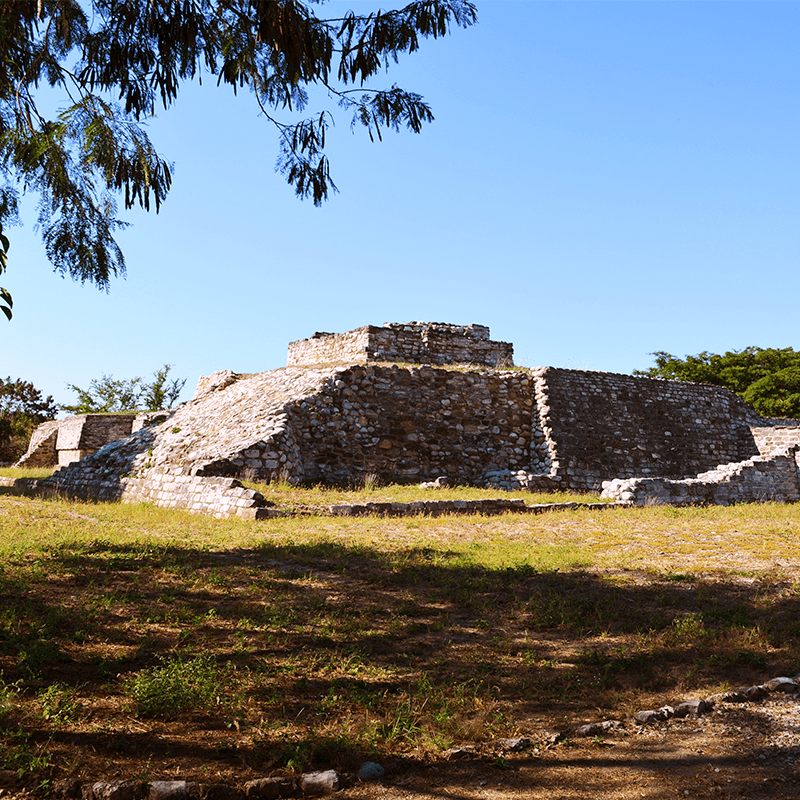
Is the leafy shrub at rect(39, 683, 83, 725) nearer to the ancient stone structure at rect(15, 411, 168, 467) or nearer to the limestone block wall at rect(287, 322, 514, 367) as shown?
the limestone block wall at rect(287, 322, 514, 367)

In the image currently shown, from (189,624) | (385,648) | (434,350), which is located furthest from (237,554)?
(434,350)

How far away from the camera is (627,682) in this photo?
4.05 meters

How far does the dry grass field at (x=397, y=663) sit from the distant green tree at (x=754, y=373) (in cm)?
3294

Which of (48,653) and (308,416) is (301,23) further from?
(308,416)

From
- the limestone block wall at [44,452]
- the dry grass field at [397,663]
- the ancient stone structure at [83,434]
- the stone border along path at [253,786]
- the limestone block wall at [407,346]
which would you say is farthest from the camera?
the limestone block wall at [44,452]

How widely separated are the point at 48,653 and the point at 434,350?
681 inches

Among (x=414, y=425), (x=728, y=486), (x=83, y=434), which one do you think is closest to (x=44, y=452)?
(x=83, y=434)

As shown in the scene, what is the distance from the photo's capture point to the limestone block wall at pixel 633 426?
59.8 ft

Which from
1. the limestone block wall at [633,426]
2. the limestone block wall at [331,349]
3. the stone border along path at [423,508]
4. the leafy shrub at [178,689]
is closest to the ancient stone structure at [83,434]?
the limestone block wall at [331,349]

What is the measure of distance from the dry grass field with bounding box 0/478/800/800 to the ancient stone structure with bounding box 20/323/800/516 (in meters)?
6.93

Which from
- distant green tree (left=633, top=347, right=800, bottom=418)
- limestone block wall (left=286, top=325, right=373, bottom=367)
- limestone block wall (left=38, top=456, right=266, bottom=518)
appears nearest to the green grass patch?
limestone block wall (left=38, top=456, right=266, bottom=518)

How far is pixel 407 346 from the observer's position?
66.1 feet

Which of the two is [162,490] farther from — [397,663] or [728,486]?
[728,486]

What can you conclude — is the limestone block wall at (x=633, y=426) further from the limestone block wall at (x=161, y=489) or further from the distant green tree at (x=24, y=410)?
the distant green tree at (x=24, y=410)
